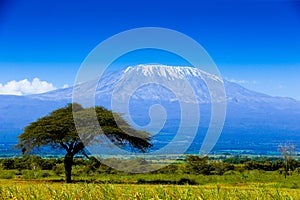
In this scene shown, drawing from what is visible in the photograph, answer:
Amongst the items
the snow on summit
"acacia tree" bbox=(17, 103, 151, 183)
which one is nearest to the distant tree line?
"acacia tree" bbox=(17, 103, 151, 183)

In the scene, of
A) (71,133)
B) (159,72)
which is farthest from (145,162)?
(159,72)

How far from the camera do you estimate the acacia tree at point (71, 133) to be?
76.9ft

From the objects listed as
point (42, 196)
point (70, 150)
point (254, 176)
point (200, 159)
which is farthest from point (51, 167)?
point (42, 196)

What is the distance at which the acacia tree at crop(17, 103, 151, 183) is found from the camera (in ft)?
76.9

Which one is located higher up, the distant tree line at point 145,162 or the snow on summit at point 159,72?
the snow on summit at point 159,72

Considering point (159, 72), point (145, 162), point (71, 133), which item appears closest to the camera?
point (71, 133)

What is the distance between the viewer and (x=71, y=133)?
23.5 metres

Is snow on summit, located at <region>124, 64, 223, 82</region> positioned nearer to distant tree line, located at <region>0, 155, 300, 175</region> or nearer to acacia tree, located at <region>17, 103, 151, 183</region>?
acacia tree, located at <region>17, 103, 151, 183</region>

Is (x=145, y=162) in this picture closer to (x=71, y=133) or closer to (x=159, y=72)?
(x=71, y=133)

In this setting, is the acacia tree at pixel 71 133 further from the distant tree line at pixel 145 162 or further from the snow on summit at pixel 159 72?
the snow on summit at pixel 159 72

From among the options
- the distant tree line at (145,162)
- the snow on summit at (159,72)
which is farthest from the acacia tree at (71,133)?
the snow on summit at (159,72)

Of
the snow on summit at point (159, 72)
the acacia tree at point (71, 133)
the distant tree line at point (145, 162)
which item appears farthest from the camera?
the snow on summit at point (159, 72)

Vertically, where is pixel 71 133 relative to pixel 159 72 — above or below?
below

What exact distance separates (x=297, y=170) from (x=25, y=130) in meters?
15.5
